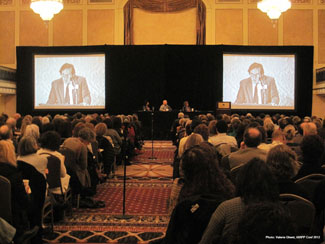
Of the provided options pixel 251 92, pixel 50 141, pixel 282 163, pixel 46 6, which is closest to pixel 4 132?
pixel 50 141

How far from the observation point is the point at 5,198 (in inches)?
116

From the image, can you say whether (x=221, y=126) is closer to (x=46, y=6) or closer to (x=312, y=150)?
(x=312, y=150)

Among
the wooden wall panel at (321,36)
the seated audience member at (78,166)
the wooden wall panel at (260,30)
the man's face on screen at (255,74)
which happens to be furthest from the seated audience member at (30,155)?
the wooden wall panel at (321,36)

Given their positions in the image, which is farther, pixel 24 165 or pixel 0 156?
pixel 24 165

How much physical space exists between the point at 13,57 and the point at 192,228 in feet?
61.5

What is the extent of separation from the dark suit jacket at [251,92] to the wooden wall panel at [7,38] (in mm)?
10799

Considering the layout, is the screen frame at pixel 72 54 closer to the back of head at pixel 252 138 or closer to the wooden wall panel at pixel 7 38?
the wooden wall panel at pixel 7 38

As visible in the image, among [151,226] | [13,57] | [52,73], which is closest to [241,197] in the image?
[151,226]

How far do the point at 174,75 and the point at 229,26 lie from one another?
4.12 meters

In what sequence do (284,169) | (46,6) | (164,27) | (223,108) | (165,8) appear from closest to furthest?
(284,169) < (46,6) < (223,108) < (165,8) < (164,27)

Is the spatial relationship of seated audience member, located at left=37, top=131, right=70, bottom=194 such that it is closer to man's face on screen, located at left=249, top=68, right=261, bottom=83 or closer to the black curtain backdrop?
the black curtain backdrop

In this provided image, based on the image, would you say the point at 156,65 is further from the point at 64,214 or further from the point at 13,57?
the point at 64,214

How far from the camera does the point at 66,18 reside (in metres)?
18.9

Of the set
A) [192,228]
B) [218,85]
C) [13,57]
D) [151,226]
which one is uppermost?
[13,57]
